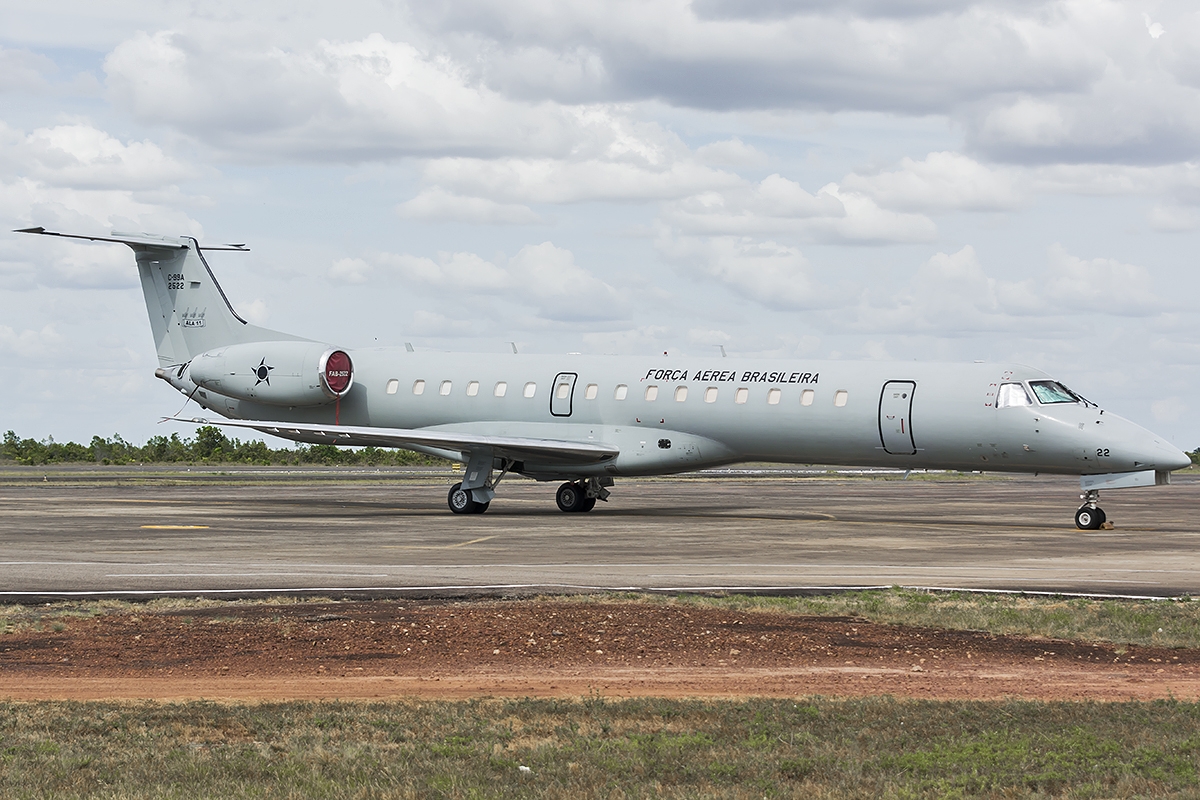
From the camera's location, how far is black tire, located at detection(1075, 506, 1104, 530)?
29234mm

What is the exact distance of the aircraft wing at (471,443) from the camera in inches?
1296

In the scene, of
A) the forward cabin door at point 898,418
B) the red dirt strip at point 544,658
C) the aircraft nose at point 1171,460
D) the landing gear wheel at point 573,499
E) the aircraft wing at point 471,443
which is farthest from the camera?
the landing gear wheel at point 573,499

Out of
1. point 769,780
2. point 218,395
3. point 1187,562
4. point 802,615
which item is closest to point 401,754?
point 769,780

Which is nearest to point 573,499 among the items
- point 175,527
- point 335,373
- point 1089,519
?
point 335,373

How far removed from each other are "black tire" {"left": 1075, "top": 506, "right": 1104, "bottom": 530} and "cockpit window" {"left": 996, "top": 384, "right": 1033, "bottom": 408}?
2813mm

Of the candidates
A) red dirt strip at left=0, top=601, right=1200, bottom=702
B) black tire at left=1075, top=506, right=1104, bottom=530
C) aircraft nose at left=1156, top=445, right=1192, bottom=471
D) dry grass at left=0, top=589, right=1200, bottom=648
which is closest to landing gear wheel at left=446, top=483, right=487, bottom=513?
black tire at left=1075, top=506, right=1104, bottom=530

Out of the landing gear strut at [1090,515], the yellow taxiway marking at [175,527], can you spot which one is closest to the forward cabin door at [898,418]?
the landing gear strut at [1090,515]

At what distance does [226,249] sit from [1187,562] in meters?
30.4

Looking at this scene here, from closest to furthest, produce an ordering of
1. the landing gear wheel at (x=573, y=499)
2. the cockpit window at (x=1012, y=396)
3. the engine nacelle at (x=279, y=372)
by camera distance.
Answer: the cockpit window at (x=1012, y=396) → the landing gear wheel at (x=573, y=499) → the engine nacelle at (x=279, y=372)

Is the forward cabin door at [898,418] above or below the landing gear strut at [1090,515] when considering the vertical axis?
above

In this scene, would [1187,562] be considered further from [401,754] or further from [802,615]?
[401,754]

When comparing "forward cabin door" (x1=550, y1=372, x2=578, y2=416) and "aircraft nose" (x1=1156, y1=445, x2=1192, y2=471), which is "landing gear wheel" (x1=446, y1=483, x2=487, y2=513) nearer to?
"forward cabin door" (x1=550, y1=372, x2=578, y2=416)

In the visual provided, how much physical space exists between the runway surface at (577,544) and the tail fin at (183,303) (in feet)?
15.7

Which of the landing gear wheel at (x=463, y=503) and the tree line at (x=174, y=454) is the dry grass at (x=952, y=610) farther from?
the tree line at (x=174, y=454)
